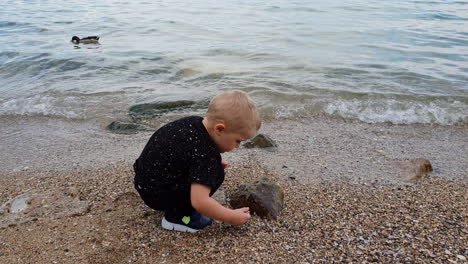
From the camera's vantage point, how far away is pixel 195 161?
249 cm

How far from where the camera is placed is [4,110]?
5.70m

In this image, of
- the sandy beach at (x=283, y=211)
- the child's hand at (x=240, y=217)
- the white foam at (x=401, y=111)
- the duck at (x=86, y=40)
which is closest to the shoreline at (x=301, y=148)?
the sandy beach at (x=283, y=211)

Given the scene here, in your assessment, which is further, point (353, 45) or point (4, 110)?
point (353, 45)

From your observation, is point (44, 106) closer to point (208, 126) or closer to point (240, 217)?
point (208, 126)

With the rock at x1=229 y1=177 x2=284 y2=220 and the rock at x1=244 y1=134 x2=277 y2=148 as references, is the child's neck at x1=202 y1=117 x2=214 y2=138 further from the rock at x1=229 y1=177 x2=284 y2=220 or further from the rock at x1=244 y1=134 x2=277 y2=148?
the rock at x1=244 y1=134 x2=277 y2=148

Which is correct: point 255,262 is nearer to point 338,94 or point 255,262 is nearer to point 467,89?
point 338,94

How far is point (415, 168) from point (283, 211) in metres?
1.58

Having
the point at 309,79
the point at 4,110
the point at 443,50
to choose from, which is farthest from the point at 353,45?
the point at 4,110

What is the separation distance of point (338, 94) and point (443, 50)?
15.5 feet

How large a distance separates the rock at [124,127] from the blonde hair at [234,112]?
2695 millimetres

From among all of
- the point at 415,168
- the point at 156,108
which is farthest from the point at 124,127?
the point at 415,168

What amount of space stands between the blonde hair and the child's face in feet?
0.12

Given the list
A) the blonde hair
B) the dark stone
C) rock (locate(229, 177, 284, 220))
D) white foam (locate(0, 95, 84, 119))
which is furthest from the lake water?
the blonde hair

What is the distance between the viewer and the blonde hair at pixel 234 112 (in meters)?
2.45
